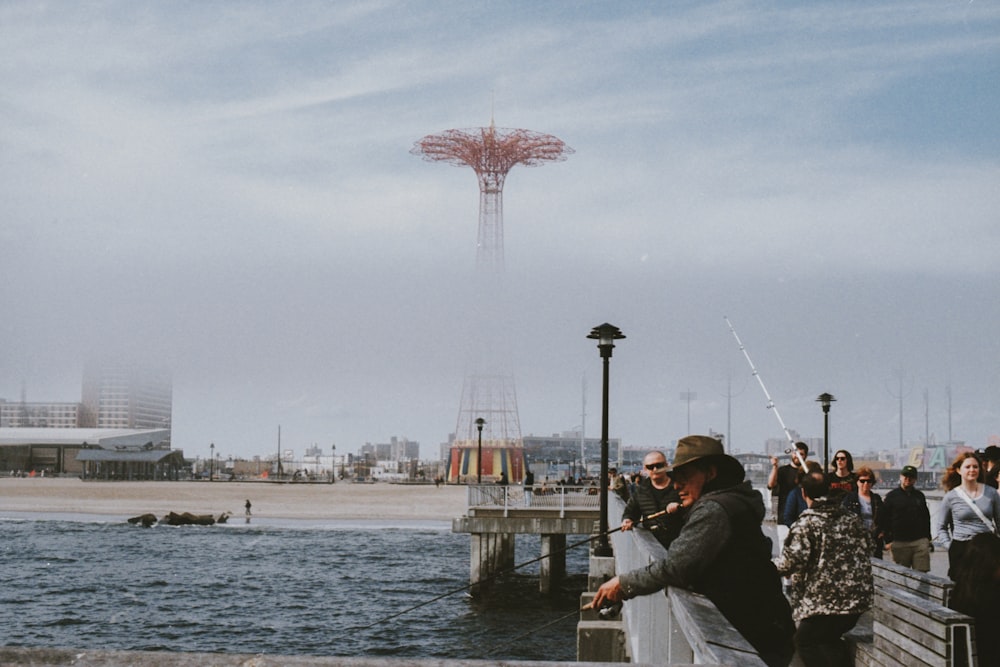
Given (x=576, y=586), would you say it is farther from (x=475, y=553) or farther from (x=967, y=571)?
(x=967, y=571)

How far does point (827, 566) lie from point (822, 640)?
16.1 inches

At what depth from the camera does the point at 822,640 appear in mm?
5746

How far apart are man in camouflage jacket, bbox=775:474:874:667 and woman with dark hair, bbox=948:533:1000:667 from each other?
607 millimetres

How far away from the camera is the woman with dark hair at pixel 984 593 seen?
5801 millimetres

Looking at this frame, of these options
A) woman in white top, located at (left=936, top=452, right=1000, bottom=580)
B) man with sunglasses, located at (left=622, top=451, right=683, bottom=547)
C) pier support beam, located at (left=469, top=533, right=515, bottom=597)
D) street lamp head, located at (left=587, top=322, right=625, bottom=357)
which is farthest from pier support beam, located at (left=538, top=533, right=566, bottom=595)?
woman in white top, located at (left=936, top=452, right=1000, bottom=580)

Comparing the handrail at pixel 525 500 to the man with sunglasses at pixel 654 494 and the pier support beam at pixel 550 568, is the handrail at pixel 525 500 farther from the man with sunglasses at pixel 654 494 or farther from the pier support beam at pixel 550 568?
the man with sunglasses at pixel 654 494

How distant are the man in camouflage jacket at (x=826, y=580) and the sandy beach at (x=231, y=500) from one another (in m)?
60.2

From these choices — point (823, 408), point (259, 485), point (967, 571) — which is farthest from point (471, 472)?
point (967, 571)

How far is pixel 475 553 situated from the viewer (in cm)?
3186

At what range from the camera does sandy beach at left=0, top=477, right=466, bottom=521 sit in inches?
2729

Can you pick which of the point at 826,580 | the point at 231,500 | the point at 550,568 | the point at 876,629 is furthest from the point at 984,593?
the point at 231,500

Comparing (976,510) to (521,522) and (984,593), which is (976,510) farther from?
(521,522)

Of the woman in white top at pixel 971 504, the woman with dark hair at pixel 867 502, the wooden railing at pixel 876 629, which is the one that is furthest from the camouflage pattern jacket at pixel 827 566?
the woman with dark hair at pixel 867 502

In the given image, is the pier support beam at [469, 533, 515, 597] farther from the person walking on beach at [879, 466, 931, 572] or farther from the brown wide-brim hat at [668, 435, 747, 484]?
the brown wide-brim hat at [668, 435, 747, 484]
